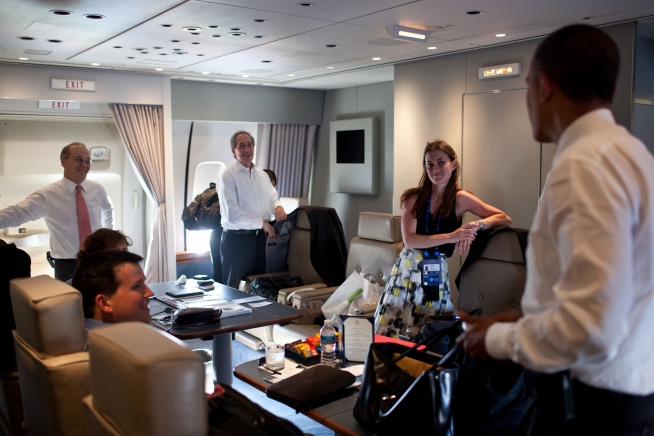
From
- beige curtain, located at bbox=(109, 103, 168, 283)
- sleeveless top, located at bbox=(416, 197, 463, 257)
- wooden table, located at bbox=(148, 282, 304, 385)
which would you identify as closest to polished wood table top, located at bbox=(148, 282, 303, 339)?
wooden table, located at bbox=(148, 282, 304, 385)

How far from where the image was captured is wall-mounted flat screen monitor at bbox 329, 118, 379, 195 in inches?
313

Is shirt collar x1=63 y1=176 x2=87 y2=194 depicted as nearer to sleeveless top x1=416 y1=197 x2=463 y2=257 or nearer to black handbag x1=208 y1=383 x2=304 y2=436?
sleeveless top x1=416 y1=197 x2=463 y2=257

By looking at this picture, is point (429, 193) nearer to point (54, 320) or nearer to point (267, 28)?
point (267, 28)

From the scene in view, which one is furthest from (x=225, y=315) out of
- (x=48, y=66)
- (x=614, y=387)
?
(x=48, y=66)

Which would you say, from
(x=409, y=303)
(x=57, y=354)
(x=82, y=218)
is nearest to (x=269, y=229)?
(x=82, y=218)

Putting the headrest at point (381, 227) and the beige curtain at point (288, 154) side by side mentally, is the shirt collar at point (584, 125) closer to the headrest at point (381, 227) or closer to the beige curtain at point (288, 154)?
the headrest at point (381, 227)

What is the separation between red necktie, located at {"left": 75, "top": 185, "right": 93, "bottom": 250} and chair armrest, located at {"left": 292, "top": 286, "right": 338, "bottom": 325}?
1.88 meters

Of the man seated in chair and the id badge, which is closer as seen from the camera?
the man seated in chair

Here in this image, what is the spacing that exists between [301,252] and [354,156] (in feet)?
8.60

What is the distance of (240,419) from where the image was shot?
1.57m

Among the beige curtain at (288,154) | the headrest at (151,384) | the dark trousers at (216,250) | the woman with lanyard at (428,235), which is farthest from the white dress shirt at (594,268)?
the beige curtain at (288,154)

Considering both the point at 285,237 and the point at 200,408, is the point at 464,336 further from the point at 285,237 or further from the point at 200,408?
the point at 285,237

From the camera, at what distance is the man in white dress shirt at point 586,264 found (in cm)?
121

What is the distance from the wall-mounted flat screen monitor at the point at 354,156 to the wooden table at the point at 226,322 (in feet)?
12.1
